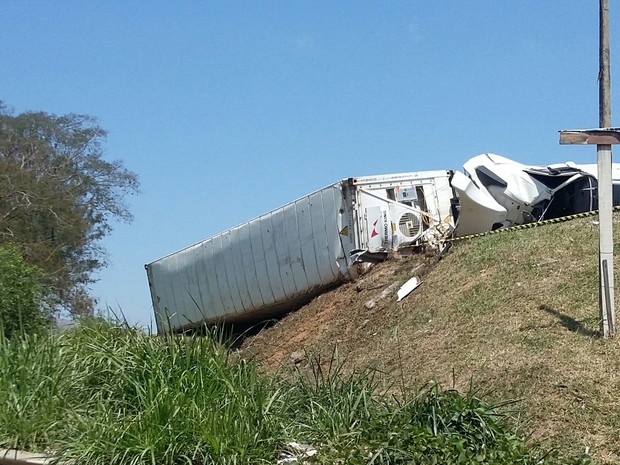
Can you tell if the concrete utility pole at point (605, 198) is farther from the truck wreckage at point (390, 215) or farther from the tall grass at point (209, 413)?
the truck wreckage at point (390, 215)

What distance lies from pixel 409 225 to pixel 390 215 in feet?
1.50

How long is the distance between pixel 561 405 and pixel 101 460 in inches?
159

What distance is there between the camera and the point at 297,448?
5.98 meters

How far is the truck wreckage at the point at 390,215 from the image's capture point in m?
15.6

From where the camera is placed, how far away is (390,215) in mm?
15820

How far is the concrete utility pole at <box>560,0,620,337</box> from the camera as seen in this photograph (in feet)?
28.4

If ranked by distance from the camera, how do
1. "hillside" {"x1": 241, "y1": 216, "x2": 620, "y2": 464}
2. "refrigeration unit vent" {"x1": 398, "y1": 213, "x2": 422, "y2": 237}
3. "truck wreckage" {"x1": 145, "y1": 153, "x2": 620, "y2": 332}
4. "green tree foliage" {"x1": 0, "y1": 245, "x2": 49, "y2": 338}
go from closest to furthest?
"hillside" {"x1": 241, "y1": 216, "x2": 620, "y2": 464} < "green tree foliage" {"x1": 0, "y1": 245, "x2": 49, "y2": 338} < "truck wreckage" {"x1": 145, "y1": 153, "x2": 620, "y2": 332} < "refrigeration unit vent" {"x1": 398, "y1": 213, "x2": 422, "y2": 237}

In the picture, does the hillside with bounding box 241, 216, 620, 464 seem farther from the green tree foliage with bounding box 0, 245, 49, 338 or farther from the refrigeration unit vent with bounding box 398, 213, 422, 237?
the green tree foliage with bounding box 0, 245, 49, 338

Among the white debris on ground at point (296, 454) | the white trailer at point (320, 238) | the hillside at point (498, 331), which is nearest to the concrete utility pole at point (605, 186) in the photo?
the hillside at point (498, 331)

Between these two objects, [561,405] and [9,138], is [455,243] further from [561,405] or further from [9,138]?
[9,138]

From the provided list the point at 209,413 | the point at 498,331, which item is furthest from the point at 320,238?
the point at 209,413

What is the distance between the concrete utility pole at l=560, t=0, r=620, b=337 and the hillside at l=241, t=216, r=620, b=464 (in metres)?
0.35

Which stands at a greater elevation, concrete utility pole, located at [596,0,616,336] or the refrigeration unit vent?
concrete utility pole, located at [596,0,616,336]

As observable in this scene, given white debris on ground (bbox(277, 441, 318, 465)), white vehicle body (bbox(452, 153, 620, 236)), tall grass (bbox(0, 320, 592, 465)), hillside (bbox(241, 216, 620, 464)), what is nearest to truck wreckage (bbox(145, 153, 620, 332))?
white vehicle body (bbox(452, 153, 620, 236))
